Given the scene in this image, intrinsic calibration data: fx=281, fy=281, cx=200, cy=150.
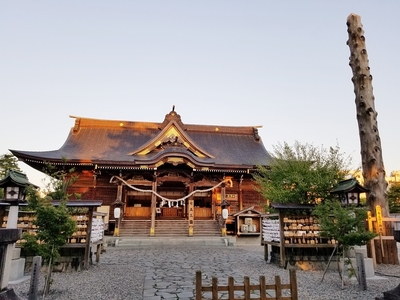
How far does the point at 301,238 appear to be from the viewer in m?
9.22

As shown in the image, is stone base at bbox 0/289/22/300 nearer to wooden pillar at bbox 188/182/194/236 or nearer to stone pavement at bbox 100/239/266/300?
stone pavement at bbox 100/239/266/300

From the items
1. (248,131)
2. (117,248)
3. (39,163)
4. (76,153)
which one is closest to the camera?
(117,248)

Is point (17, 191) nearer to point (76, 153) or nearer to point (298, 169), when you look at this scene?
point (298, 169)

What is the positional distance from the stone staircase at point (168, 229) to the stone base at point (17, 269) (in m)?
9.13

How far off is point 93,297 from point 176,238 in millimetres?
10761

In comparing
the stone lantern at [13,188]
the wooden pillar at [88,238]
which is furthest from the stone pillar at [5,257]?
the wooden pillar at [88,238]

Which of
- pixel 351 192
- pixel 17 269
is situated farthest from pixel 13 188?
pixel 351 192

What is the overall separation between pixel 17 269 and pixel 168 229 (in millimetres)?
10603

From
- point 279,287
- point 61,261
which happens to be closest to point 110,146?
point 61,261

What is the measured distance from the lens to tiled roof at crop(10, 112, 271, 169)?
18.6m

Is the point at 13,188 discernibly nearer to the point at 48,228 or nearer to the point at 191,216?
the point at 48,228

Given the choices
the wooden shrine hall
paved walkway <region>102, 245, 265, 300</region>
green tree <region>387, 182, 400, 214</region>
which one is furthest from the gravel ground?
green tree <region>387, 182, 400, 214</region>

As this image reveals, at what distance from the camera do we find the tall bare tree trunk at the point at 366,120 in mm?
9977

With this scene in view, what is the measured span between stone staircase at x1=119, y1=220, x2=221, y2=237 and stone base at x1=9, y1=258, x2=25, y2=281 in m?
9.13
